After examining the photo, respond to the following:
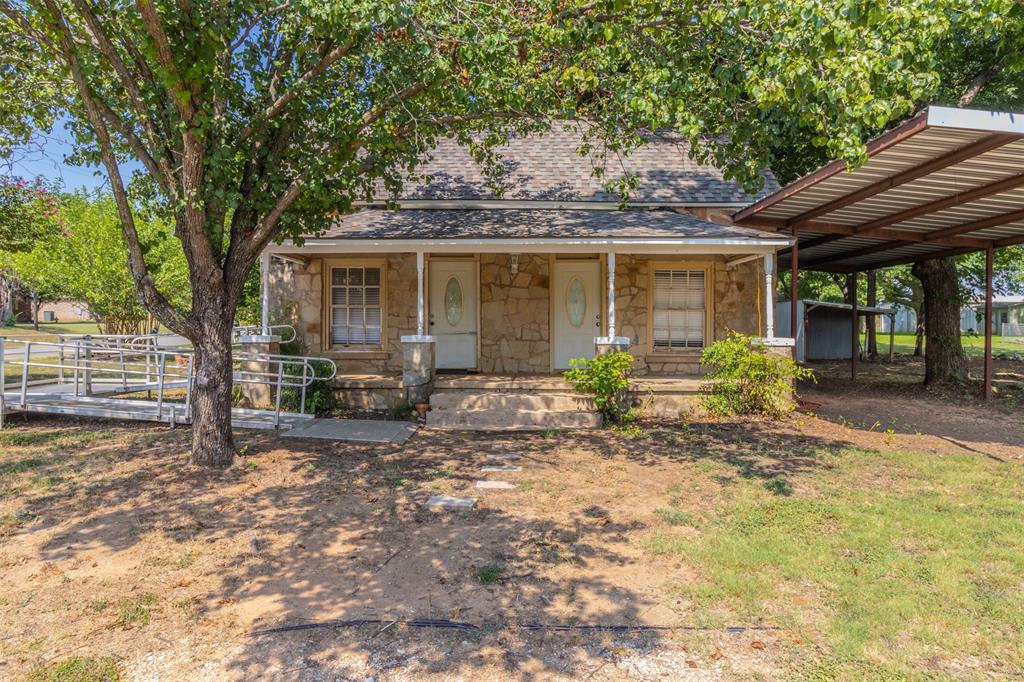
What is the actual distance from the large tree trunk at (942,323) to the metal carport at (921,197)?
2.00 ft

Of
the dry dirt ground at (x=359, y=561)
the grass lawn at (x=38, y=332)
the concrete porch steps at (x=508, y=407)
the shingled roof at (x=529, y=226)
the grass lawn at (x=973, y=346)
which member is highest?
the shingled roof at (x=529, y=226)

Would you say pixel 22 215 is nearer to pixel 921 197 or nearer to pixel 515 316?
pixel 515 316

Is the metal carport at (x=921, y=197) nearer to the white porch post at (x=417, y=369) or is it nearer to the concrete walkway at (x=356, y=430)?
the white porch post at (x=417, y=369)

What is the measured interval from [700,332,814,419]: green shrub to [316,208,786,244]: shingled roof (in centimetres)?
176

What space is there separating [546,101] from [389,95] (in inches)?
67.8

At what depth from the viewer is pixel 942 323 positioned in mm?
12414

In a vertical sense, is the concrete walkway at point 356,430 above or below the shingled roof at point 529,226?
below

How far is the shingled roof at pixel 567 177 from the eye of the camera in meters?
11.1

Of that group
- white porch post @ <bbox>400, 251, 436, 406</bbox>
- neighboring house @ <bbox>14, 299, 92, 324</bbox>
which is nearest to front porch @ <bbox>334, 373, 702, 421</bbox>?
white porch post @ <bbox>400, 251, 436, 406</bbox>

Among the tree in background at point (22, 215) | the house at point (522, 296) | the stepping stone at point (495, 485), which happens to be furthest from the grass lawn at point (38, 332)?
the stepping stone at point (495, 485)

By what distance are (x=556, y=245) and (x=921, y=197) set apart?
5176mm

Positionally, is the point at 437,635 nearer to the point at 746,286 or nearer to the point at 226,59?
the point at 226,59

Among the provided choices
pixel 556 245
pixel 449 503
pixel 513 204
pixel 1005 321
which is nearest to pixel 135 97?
pixel 449 503

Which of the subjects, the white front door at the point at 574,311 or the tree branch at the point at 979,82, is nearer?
the white front door at the point at 574,311
